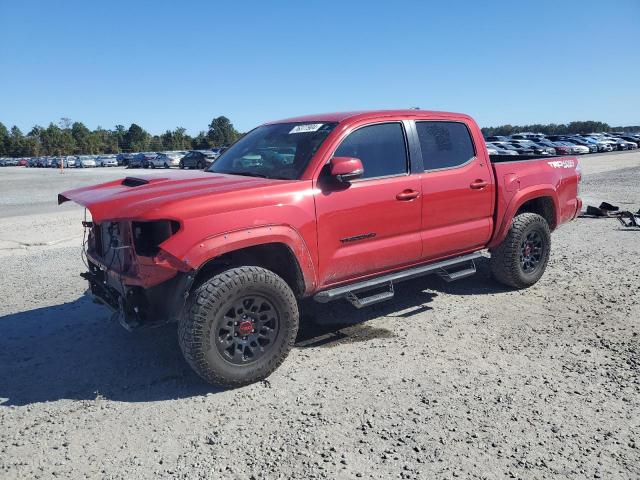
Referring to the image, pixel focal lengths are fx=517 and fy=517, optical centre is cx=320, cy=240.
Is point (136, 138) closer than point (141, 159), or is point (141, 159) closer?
point (141, 159)

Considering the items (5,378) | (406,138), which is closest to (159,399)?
(5,378)

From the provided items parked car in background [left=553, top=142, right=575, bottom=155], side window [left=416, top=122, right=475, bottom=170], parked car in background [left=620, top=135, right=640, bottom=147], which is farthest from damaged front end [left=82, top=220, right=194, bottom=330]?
parked car in background [left=620, top=135, right=640, bottom=147]

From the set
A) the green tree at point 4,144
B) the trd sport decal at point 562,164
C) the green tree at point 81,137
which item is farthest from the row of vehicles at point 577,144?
the green tree at point 4,144

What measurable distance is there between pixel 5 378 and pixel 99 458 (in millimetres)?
1527

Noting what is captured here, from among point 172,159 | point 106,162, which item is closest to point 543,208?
point 172,159

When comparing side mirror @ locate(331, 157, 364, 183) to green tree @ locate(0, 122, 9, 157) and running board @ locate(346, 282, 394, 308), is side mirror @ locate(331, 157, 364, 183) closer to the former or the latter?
running board @ locate(346, 282, 394, 308)

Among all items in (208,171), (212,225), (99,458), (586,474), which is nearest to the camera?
(586,474)

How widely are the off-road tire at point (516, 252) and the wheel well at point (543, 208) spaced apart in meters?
0.27

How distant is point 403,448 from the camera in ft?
9.46

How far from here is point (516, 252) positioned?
5492mm

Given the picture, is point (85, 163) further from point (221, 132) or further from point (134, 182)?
point (134, 182)

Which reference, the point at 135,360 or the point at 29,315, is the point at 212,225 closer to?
the point at 135,360

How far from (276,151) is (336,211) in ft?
2.90

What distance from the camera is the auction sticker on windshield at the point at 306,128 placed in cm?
439
